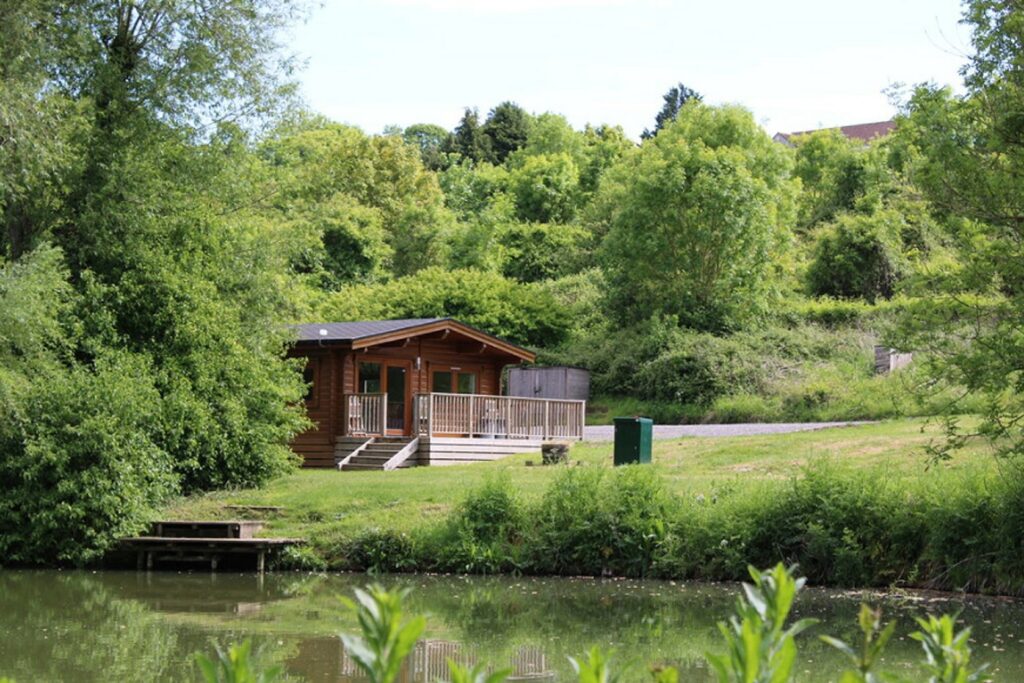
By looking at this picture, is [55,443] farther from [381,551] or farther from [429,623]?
[429,623]

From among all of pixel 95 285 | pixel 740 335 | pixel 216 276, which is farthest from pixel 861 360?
pixel 95 285

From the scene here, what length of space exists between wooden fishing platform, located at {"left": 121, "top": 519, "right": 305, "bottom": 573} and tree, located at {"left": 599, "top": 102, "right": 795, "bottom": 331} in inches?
857

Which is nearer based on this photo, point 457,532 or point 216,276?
point 457,532

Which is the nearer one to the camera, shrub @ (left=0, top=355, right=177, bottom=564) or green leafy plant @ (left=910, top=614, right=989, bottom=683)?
green leafy plant @ (left=910, top=614, right=989, bottom=683)

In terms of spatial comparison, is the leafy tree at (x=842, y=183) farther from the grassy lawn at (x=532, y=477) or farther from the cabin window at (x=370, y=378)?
the grassy lawn at (x=532, y=477)

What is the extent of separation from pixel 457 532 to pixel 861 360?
2090 centimetres

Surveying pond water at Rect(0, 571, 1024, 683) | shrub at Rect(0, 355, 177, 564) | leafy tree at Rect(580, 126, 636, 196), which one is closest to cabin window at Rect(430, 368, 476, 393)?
shrub at Rect(0, 355, 177, 564)

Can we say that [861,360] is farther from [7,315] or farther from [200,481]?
[7,315]

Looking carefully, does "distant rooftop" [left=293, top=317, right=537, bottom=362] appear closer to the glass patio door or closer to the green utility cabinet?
the glass patio door

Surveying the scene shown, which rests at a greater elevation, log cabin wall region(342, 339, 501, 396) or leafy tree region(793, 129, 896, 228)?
leafy tree region(793, 129, 896, 228)

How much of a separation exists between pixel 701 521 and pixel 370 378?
1488 centimetres

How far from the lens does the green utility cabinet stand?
24094 mm

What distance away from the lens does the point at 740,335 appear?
39312 millimetres

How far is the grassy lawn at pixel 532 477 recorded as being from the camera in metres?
20.3
